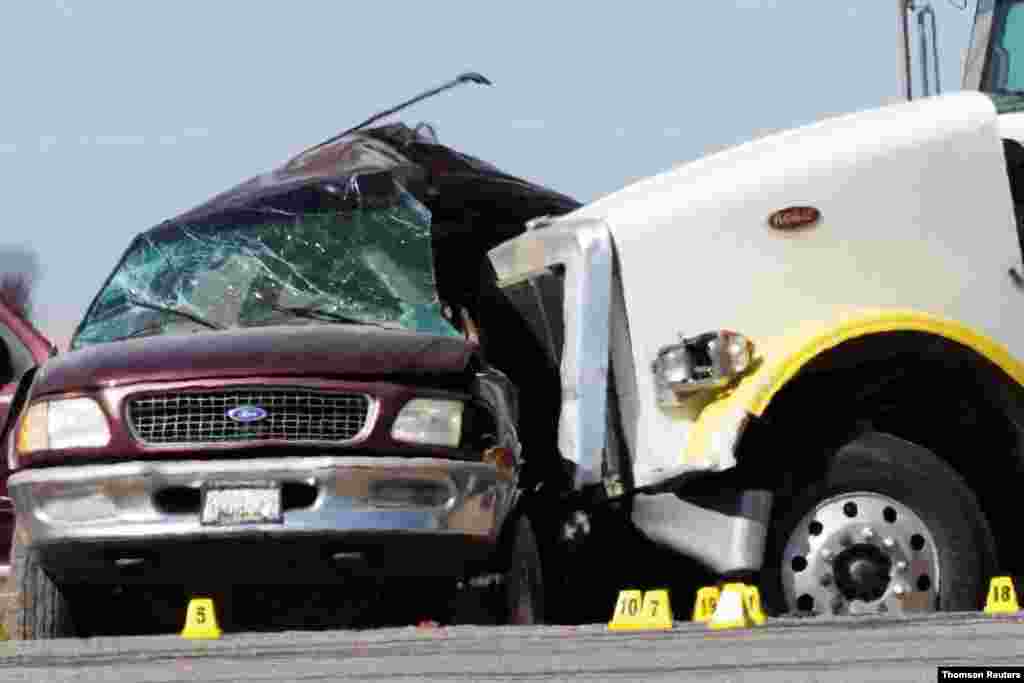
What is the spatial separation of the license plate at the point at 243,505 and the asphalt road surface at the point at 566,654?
0.59 m

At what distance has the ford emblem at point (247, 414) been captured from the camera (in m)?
9.71

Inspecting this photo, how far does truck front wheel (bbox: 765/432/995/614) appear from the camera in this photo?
9.03 meters

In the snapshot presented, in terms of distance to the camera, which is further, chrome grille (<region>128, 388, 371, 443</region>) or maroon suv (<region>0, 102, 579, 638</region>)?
chrome grille (<region>128, 388, 371, 443</region>)

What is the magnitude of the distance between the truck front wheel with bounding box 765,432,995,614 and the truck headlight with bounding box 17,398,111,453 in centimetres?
246

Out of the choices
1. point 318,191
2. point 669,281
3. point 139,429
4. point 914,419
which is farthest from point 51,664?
point 318,191

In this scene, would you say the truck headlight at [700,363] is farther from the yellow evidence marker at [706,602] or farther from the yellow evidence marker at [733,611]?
the yellow evidence marker at [733,611]

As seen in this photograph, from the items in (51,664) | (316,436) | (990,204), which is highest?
(990,204)

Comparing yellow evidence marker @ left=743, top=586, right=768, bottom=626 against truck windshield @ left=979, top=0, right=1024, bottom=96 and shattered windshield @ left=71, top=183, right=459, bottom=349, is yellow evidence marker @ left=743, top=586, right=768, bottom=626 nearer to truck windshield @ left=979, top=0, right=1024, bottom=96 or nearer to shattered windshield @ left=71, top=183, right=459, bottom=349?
shattered windshield @ left=71, top=183, right=459, bottom=349

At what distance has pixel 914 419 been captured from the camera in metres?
9.69

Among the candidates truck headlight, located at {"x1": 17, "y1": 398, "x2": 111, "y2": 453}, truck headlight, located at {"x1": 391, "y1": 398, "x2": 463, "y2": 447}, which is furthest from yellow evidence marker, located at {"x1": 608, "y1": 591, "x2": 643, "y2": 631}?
truck headlight, located at {"x1": 17, "y1": 398, "x2": 111, "y2": 453}

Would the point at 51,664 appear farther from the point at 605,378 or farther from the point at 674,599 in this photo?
the point at 674,599

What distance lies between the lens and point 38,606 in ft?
33.0

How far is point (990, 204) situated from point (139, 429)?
312cm

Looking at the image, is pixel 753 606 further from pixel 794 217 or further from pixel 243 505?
pixel 243 505
